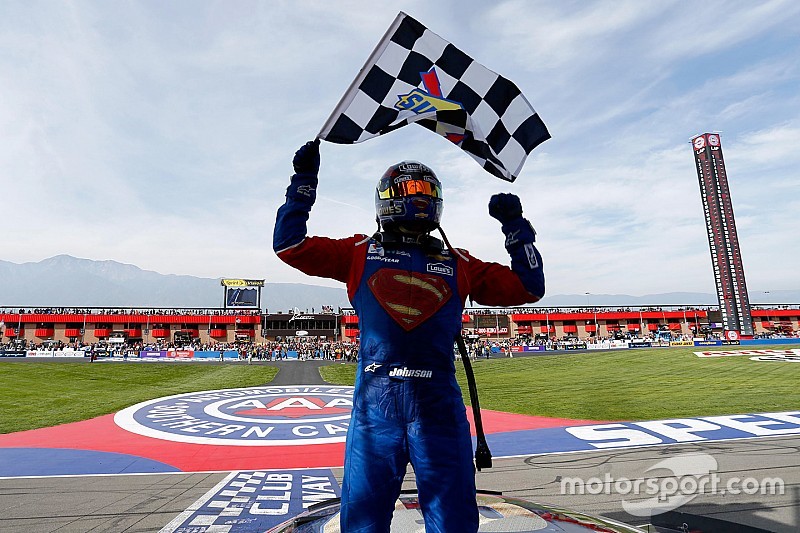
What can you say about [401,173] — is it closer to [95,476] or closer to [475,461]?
[475,461]

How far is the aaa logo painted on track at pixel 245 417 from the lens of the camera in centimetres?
865

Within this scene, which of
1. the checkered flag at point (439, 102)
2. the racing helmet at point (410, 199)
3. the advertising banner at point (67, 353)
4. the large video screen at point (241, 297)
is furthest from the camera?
the large video screen at point (241, 297)

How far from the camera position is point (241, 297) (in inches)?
2594

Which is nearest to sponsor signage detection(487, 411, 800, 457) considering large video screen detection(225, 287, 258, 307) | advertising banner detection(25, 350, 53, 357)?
advertising banner detection(25, 350, 53, 357)

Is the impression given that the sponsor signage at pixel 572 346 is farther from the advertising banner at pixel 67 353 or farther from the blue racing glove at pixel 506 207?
the blue racing glove at pixel 506 207

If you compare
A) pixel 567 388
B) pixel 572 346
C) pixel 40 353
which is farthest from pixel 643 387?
pixel 40 353

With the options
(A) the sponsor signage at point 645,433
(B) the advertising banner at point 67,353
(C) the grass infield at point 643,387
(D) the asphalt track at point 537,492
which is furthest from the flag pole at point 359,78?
(B) the advertising banner at point 67,353

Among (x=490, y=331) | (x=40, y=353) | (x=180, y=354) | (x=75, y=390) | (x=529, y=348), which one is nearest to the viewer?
(x=75, y=390)

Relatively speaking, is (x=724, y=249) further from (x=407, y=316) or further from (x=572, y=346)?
(x=407, y=316)

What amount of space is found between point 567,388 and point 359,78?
16257 millimetres

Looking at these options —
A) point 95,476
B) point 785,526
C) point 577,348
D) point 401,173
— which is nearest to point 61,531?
point 95,476

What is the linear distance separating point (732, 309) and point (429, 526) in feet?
178

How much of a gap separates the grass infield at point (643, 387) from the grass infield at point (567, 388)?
0.07 ft

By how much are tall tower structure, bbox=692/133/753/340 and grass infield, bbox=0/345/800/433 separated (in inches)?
927
